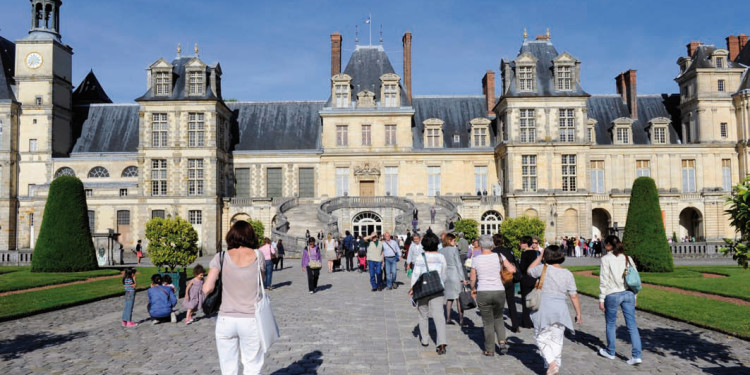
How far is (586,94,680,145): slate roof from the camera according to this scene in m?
44.8

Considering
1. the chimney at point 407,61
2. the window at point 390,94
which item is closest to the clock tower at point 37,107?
the window at point 390,94

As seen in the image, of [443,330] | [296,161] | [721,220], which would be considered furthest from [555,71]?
[443,330]

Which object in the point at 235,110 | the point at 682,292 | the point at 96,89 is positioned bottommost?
the point at 682,292

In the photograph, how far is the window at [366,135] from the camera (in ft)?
144

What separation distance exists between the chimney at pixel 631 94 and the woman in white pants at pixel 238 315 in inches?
1820

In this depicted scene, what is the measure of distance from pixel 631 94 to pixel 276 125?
29.6 metres

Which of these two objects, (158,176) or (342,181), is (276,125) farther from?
(158,176)

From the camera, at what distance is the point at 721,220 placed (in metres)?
42.5

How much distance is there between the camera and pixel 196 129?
135 feet

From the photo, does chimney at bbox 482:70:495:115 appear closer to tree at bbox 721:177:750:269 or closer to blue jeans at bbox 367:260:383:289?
A: blue jeans at bbox 367:260:383:289

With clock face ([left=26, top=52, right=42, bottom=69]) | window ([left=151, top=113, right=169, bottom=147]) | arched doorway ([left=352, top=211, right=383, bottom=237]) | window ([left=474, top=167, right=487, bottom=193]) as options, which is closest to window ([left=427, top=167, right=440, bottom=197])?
window ([left=474, top=167, right=487, bottom=193])

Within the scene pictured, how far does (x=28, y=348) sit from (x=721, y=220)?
1822 inches

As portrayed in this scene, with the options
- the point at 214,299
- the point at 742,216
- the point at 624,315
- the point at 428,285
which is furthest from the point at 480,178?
the point at 214,299

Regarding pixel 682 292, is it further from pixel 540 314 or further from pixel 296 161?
pixel 296 161
